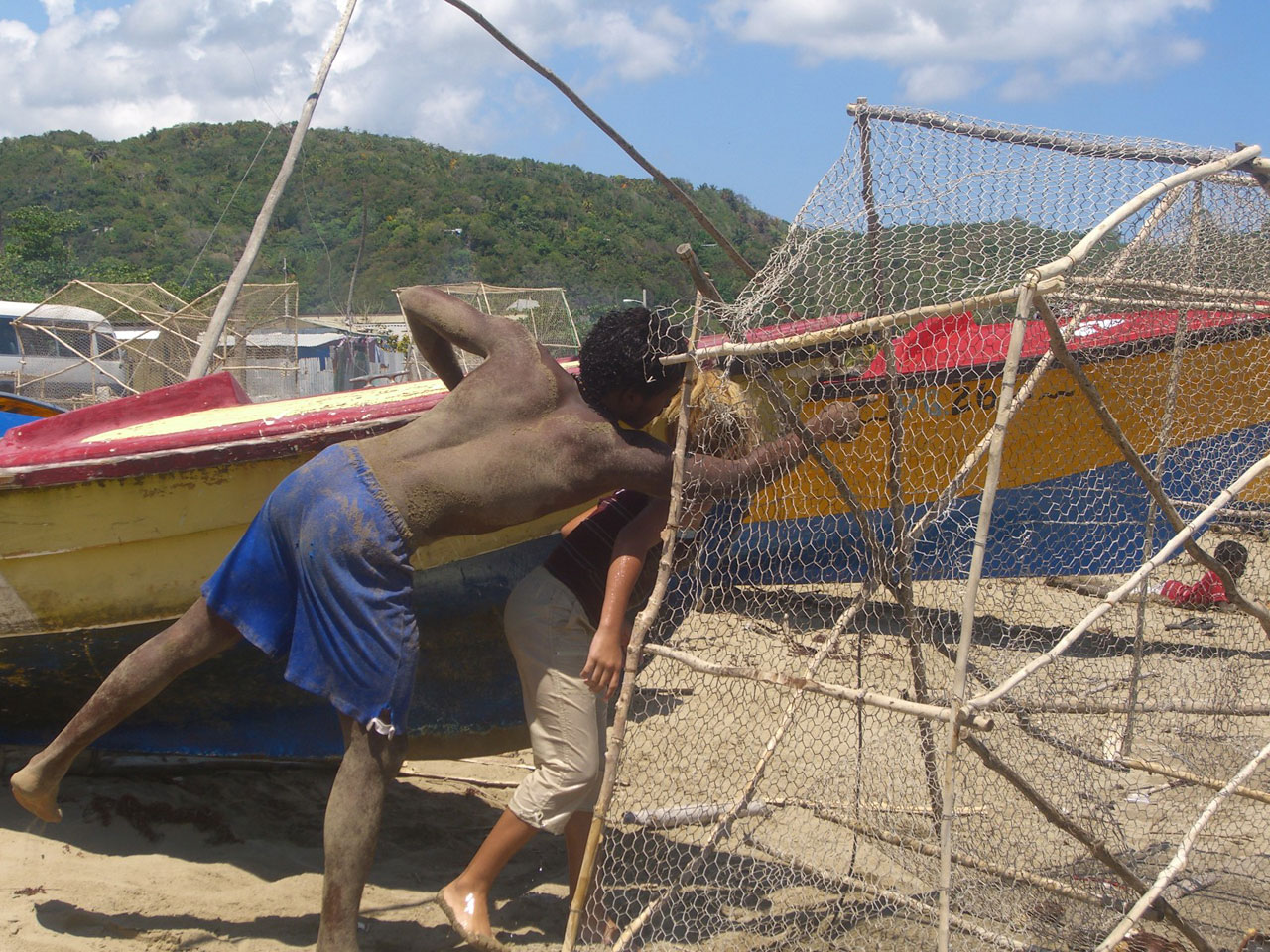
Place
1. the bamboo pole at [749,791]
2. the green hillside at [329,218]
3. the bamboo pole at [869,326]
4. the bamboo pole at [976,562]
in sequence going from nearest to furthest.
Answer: the bamboo pole at [976,562] < the bamboo pole at [869,326] < the bamboo pole at [749,791] < the green hillside at [329,218]

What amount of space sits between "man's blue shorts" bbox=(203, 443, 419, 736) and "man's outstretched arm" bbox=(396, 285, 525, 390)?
17.3 inches

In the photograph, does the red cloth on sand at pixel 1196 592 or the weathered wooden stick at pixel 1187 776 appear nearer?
the weathered wooden stick at pixel 1187 776

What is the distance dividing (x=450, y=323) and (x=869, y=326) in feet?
3.69

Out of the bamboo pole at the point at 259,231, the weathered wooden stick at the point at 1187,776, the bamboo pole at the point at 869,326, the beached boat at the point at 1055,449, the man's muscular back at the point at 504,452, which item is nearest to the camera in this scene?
the bamboo pole at the point at 869,326

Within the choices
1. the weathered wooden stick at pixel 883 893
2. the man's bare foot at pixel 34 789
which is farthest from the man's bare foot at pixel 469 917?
the man's bare foot at pixel 34 789

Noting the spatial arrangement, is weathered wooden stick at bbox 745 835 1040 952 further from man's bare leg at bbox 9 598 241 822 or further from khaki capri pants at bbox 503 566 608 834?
man's bare leg at bbox 9 598 241 822

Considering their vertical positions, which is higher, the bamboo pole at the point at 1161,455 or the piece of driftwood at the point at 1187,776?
the bamboo pole at the point at 1161,455

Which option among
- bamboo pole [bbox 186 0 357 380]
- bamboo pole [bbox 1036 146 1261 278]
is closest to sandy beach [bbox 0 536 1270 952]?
bamboo pole [bbox 1036 146 1261 278]

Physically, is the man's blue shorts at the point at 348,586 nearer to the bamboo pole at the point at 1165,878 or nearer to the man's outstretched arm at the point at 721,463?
the man's outstretched arm at the point at 721,463

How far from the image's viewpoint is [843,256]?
10.6ft

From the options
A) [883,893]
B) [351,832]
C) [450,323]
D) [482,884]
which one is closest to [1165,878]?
[883,893]

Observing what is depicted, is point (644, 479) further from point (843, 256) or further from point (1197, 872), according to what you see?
point (1197, 872)

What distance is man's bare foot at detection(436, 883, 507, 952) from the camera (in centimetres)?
282

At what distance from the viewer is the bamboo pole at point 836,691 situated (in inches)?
88.2
